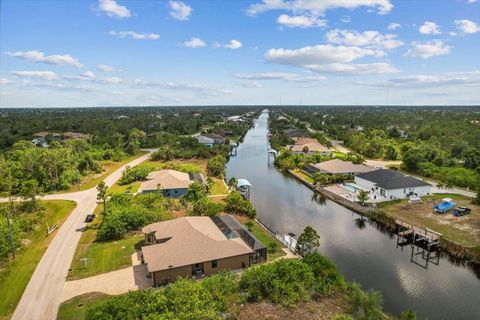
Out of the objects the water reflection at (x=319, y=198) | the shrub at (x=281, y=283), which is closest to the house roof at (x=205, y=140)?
the water reflection at (x=319, y=198)

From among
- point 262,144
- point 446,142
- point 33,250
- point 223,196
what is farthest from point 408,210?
point 262,144

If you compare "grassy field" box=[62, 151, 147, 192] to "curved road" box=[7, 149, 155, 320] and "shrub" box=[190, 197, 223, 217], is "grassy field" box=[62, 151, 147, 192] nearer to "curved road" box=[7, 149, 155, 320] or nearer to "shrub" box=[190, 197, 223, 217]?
"curved road" box=[7, 149, 155, 320]

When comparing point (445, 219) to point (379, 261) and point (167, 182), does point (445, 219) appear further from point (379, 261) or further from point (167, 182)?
point (167, 182)

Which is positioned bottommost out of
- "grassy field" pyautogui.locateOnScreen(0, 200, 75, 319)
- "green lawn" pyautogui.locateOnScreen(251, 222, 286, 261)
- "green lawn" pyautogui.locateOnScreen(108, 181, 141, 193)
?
"grassy field" pyautogui.locateOnScreen(0, 200, 75, 319)

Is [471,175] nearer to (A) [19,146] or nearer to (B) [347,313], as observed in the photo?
(B) [347,313]

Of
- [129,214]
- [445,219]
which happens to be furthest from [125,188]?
[445,219]

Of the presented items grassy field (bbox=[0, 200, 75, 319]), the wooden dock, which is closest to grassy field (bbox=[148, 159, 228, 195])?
grassy field (bbox=[0, 200, 75, 319])
